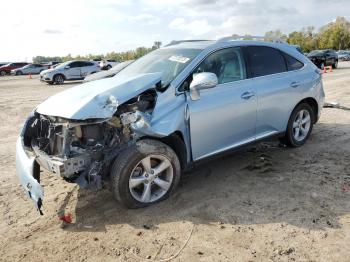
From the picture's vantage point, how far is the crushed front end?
3.70 m

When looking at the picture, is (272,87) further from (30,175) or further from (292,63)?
(30,175)

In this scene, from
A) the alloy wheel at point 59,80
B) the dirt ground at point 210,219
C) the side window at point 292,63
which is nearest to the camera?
the dirt ground at point 210,219

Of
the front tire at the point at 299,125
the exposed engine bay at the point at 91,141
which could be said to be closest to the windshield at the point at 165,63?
the exposed engine bay at the point at 91,141

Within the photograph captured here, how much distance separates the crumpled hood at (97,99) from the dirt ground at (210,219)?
3.82ft

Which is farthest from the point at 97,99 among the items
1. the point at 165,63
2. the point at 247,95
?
the point at 247,95

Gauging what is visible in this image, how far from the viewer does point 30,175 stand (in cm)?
376

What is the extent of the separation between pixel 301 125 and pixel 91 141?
3.73 metres

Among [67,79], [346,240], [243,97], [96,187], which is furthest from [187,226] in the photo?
[67,79]

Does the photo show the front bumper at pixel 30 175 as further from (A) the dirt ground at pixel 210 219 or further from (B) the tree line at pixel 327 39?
(B) the tree line at pixel 327 39

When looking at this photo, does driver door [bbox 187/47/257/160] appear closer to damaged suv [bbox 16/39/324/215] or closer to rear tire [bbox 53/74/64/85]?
damaged suv [bbox 16/39/324/215]

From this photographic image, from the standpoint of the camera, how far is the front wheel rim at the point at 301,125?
5884mm

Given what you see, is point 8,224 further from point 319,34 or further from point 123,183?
point 319,34

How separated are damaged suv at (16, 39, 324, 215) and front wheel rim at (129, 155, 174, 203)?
0.01 m

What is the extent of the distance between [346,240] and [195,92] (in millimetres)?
2176
